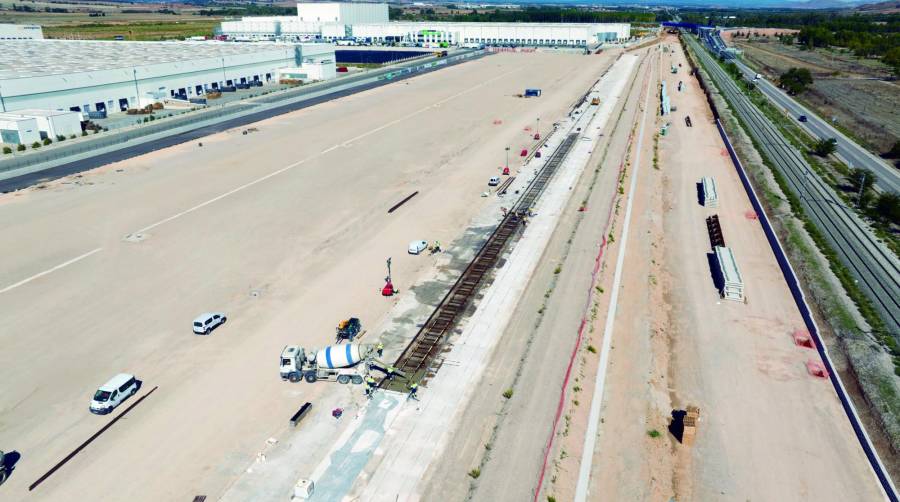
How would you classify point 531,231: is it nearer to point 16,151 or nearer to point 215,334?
point 215,334

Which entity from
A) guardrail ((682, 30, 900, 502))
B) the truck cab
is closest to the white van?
the truck cab

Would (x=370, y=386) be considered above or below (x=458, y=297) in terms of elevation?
below

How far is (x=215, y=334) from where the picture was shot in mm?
33625

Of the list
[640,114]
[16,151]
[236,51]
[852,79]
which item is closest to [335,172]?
[16,151]

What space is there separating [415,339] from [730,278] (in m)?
21.7

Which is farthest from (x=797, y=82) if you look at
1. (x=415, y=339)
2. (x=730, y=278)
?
(x=415, y=339)

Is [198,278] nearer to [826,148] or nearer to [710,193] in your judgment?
[710,193]

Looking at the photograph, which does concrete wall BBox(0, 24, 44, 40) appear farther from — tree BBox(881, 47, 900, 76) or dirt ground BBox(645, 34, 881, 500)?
tree BBox(881, 47, 900, 76)

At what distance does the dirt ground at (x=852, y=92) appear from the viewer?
289ft

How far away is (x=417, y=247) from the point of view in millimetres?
44125

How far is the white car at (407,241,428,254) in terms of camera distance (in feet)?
145

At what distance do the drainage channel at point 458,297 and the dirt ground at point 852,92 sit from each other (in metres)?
55.3

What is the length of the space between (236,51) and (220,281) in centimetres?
9608

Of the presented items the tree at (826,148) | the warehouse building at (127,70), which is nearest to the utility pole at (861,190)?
the tree at (826,148)
